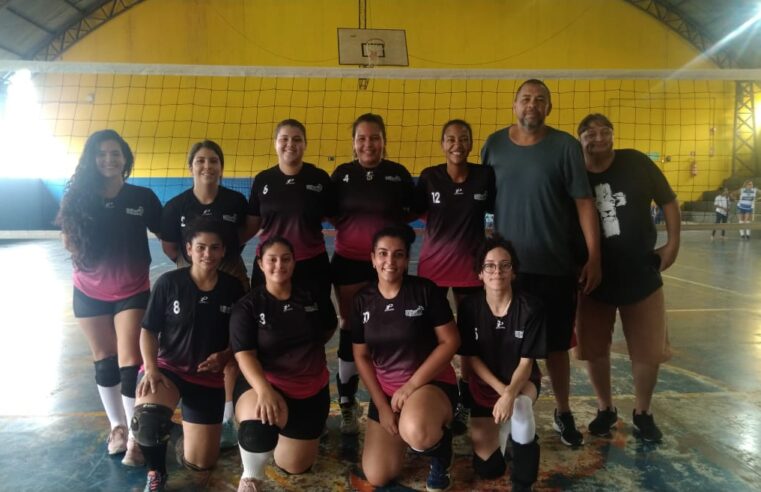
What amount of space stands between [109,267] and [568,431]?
275cm

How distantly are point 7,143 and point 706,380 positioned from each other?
58.6 feet

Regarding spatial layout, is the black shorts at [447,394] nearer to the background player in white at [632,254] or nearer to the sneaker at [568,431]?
the sneaker at [568,431]

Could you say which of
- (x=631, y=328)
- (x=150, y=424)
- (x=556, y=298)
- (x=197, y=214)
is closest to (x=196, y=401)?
(x=150, y=424)

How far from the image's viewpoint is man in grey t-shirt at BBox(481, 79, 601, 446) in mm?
2773

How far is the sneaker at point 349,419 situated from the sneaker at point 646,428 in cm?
167

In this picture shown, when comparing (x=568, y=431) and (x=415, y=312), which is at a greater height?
(x=415, y=312)

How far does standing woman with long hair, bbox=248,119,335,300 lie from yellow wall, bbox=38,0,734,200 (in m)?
11.7

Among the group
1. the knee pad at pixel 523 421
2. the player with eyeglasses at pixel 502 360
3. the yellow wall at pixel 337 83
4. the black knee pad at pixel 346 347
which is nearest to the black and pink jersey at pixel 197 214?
the black knee pad at pixel 346 347

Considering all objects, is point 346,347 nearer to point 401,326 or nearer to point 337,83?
point 401,326

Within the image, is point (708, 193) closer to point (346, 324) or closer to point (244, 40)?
point (244, 40)

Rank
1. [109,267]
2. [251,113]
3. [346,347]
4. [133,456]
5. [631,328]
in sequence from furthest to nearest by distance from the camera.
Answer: [251,113] → [346,347] → [631,328] → [109,267] → [133,456]

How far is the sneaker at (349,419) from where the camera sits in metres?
3.11

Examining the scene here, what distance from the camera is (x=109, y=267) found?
283cm

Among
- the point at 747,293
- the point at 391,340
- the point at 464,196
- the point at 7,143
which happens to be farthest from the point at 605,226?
the point at 7,143
